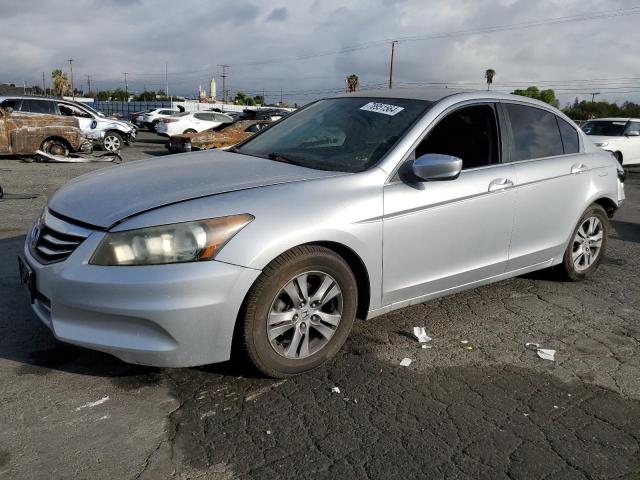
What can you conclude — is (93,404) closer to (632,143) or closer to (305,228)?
(305,228)

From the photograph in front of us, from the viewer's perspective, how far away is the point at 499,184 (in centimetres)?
394

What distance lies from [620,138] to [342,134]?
1441 cm

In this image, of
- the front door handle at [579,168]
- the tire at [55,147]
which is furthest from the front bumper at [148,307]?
the tire at [55,147]

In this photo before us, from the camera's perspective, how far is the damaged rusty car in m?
13.6

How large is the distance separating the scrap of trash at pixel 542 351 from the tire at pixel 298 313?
1.30 m

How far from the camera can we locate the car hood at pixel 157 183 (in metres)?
2.92

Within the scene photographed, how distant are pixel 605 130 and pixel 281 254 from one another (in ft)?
52.1

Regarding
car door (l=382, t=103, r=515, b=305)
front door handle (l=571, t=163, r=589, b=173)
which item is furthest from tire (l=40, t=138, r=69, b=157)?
front door handle (l=571, t=163, r=589, b=173)

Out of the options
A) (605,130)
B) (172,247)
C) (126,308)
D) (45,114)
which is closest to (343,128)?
(172,247)

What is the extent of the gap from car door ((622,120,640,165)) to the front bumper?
15841 mm

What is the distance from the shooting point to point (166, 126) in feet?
77.8

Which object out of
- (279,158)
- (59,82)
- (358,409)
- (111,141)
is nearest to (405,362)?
(358,409)

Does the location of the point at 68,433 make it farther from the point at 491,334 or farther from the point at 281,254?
the point at 491,334

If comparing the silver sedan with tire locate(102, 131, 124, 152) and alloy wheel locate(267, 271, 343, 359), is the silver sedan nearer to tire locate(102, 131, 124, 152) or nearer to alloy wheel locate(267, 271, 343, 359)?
alloy wheel locate(267, 271, 343, 359)
